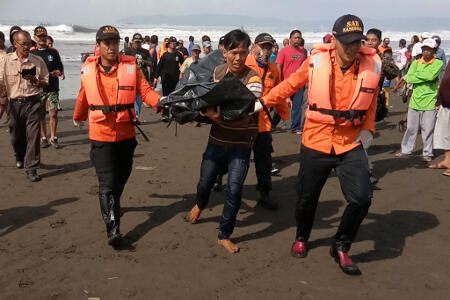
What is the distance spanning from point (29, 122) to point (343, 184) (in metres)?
5.10

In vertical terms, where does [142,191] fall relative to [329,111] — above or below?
below

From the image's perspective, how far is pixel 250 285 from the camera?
13.2ft

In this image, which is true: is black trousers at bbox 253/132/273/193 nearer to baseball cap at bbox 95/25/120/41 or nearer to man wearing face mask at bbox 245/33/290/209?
man wearing face mask at bbox 245/33/290/209

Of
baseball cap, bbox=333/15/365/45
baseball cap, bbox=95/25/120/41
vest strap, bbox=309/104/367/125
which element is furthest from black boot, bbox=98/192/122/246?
baseball cap, bbox=333/15/365/45

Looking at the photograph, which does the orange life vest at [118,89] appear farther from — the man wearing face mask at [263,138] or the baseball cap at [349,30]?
the baseball cap at [349,30]

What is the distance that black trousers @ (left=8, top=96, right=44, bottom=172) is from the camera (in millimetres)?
6996

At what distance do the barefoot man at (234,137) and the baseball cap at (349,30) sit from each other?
935 mm

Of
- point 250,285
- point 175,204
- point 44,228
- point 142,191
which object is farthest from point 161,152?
point 250,285

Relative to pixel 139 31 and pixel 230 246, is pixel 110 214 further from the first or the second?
pixel 139 31

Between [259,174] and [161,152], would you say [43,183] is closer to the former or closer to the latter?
[161,152]

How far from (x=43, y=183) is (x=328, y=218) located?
166 inches

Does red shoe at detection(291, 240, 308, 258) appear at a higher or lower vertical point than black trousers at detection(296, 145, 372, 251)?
lower

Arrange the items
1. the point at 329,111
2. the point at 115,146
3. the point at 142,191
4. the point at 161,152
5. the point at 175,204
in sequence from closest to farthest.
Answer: the point at 329,111
the point at 115,146
the point at 175,204
the point at 142,191
the point at 161,152

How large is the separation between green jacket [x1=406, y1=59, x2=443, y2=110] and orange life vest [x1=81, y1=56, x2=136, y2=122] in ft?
17.9
